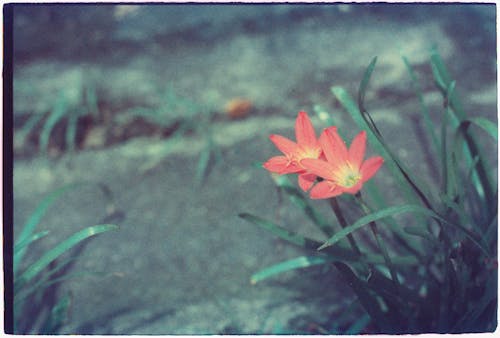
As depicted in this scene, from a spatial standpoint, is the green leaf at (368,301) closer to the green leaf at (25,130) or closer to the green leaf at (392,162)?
the green leaf at (392,162)

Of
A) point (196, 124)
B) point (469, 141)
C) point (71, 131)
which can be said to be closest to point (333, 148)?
point (469, 141)

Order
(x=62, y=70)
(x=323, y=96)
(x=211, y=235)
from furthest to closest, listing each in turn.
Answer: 1. (x=62, y=70)
2. (x=323, y=96)
3. (x=211, y=235)

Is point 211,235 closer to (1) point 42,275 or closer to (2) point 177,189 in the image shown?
(2) point 177,189

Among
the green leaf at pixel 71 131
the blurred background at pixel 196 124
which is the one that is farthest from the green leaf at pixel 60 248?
the green leaf at pixel 71 131

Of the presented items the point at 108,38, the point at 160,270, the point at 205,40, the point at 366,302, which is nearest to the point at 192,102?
the point at 205,40

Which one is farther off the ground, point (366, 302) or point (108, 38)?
point (108, 38)

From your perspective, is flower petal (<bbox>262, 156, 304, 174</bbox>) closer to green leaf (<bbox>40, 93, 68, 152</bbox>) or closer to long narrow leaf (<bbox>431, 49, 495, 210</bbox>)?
long narrow leaf (<bbox>431, 49, 495, 210</bbox>)

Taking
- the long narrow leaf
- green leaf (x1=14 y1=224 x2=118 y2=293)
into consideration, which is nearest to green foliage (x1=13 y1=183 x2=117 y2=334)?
green leaf (x1=14 y1=224 x2=118 y2=293)
